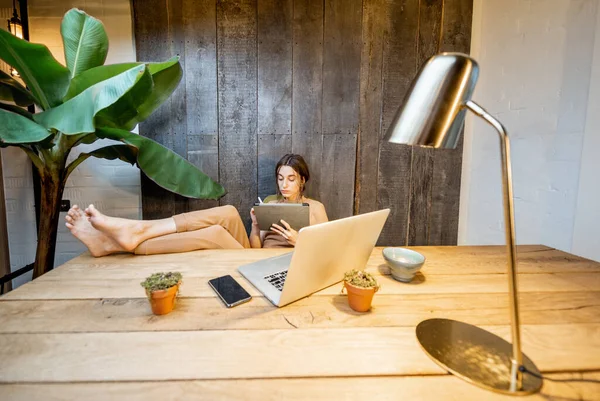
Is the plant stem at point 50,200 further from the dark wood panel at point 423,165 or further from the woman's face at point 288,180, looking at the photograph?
the dark wood panel at point 423,165

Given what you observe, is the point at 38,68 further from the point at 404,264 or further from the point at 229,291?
the point at 404,264

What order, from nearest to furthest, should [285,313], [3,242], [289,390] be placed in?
[289,390], [285,313], [3,242]

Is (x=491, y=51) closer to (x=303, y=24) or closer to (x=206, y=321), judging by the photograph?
(x=303, y=24)

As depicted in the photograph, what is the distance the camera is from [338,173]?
195 centimetres

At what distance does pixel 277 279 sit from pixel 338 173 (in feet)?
3.91

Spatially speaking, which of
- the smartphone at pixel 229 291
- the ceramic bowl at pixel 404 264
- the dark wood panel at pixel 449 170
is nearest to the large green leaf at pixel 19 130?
the smartphone at pixel 229 291

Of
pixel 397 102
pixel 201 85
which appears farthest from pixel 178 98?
pixel 397 102

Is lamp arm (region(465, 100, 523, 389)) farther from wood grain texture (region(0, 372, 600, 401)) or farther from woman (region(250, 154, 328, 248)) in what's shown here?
woman (region(250, 154, 328, 248))

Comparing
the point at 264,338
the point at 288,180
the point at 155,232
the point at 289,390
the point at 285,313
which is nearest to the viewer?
the point at 289,390

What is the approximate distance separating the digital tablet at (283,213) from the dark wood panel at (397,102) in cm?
84

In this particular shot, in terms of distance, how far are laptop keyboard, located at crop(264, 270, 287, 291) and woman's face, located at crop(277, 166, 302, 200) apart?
2.65 ft

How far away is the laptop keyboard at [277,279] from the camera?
86 cm

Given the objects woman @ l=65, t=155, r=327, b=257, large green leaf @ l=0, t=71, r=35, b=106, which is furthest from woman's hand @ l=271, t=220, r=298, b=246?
large green leaf @ l=0, t=71, r=35, b=106

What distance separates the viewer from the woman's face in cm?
169
